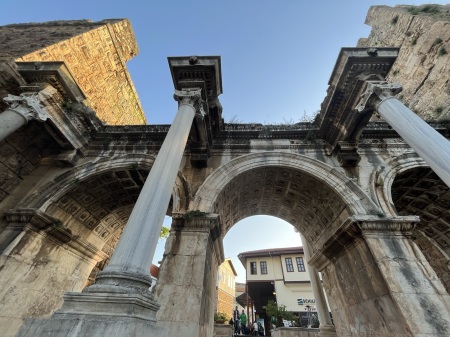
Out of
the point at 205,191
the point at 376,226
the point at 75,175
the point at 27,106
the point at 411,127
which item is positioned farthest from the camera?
the point at 75,175

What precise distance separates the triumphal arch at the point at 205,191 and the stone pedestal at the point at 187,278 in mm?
26

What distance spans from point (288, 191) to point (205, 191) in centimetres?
332

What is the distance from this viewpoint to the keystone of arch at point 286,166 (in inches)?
242

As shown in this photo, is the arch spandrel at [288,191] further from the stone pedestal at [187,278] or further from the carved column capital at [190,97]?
the carved column capital at [190,97]

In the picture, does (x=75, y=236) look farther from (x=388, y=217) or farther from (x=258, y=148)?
(x=388, y=217)

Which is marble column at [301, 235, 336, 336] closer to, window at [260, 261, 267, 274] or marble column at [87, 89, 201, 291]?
marble column at [87, 89, 201, 291]

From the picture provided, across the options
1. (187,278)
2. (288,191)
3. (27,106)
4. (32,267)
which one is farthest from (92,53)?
(187,278)

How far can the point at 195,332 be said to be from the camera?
4184 millimetres

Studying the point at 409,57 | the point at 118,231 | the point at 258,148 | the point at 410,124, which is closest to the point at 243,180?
the point at 258,148

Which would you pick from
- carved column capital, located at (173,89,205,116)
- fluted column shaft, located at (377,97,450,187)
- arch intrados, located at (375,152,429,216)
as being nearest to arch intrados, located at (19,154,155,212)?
carved column capital, located at (173,89,205,116)

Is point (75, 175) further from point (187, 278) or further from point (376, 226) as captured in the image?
point (376, 226)

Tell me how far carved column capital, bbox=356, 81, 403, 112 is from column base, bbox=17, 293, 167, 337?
6.56 m

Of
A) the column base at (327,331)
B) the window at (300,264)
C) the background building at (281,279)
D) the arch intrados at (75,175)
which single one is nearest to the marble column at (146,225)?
the arch intrados at (75,175)

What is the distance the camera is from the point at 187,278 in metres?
4.88
